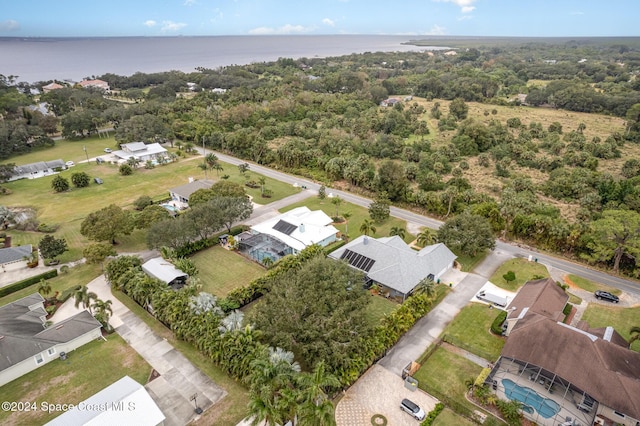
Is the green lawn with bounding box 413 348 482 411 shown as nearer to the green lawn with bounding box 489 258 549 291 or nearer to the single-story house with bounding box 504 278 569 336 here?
the single-story house with bounding box 504 278 569 336

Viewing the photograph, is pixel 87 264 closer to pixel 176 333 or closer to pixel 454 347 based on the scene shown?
pixel 176 333

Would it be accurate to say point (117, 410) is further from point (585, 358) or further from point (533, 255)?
point (533, 255)

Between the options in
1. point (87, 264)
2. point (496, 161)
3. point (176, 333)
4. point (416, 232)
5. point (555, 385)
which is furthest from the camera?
point (496, 161)

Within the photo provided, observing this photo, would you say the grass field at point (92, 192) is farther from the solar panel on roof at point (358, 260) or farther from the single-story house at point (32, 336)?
the solar panel on roof at point (358, 260)

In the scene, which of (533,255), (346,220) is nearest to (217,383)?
(346,220)

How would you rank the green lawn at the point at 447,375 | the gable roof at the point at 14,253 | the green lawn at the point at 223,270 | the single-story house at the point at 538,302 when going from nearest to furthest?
the green lawn at the point at 447,375 → the single-story house at the point at 538,302 → the green lawn at the point at 223,270 → the gable roof at the point at 14,253

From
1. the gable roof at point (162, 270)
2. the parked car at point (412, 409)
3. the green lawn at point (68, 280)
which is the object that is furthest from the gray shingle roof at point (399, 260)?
the green lawn at point (68, 280)

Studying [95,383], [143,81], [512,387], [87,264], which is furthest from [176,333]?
[143,81]
